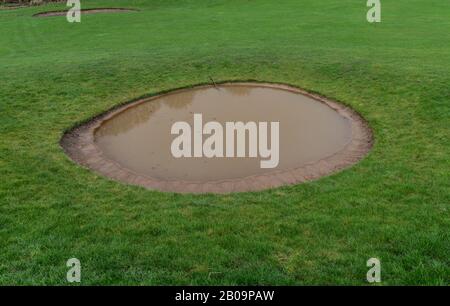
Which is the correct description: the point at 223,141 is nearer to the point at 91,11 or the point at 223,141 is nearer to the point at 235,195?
the point at 235,195

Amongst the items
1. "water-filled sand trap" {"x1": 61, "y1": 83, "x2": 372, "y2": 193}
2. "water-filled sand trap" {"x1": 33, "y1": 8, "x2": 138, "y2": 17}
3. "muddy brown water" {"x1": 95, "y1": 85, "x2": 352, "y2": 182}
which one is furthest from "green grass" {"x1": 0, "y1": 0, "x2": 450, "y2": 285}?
"water-filled sand trap" {"x1": 33, "y1": 8, "x2": 138, "y2": 17}

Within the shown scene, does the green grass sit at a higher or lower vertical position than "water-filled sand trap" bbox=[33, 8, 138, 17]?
lower

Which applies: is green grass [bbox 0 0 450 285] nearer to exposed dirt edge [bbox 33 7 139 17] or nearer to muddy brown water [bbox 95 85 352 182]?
muddy brown water [bbox 95 85 352 182]

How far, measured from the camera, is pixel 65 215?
5379 millimetres

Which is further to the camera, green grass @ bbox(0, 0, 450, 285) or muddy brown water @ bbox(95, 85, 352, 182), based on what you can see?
muddy brown water @ bbox(95, 85, 352, 182)

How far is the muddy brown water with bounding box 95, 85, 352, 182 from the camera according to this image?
685cm

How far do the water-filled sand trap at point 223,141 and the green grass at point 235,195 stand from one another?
0.33 metres

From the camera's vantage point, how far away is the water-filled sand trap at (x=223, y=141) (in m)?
6.48

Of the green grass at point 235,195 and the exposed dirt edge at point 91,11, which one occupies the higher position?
the exposed dirt edge at point 91,11

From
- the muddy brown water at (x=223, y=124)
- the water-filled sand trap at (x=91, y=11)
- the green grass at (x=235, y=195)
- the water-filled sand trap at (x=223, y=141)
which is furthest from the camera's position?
the water-filled sand trap at (x=91, y=11)

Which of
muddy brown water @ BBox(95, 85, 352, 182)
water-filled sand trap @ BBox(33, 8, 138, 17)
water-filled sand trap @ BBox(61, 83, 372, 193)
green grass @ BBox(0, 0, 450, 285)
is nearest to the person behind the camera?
green grass @ BBox(0, 0, 450, 285)

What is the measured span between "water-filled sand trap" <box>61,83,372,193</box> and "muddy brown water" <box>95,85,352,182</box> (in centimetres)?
1

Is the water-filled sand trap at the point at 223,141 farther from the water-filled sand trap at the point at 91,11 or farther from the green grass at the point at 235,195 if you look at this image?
the water-filled sand trap at the point at 91,11

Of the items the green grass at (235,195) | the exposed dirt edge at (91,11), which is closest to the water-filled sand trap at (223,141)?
the green grass at (235,195)
